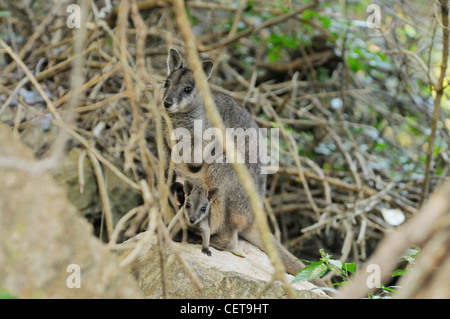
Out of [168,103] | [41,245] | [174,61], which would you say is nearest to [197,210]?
[168,103]

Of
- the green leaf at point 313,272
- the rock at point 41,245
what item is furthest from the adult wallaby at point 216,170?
the rock at point 41,245

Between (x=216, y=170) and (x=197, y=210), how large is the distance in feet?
1.84

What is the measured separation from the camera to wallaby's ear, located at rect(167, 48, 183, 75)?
523 centimetres

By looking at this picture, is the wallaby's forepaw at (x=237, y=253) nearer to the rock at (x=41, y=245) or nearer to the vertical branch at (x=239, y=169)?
the vertical branch at (x=239, y=169)

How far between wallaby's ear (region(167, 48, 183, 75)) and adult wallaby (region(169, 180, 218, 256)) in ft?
3.93

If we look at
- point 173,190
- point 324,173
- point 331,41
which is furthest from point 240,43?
point 173,190

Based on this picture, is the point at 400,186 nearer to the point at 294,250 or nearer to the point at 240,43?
the point at 294,250

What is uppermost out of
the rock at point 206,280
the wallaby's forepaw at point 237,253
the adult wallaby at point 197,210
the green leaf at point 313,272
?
the green leaf at point 313,272

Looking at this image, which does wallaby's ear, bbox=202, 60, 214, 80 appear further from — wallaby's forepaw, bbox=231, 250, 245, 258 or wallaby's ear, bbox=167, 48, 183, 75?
wallaby's forepaw, bbox=231, 250, 245, 258

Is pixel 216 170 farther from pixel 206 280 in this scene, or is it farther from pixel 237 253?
pixel 206 280

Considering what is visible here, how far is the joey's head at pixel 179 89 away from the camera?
4.93 m

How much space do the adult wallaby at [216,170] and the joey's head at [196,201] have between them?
0.12 m

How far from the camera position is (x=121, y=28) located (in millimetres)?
2812
